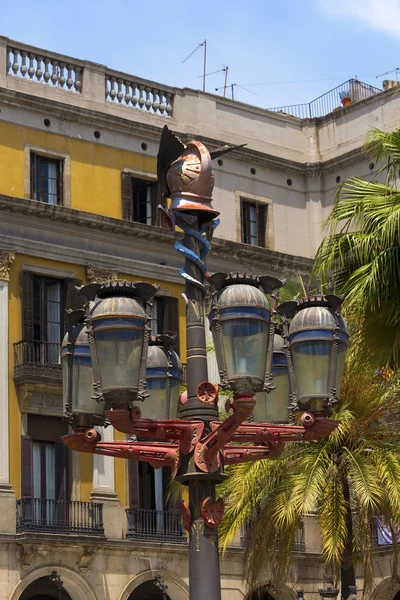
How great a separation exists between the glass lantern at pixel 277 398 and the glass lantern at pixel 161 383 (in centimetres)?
71

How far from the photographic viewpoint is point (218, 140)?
125 feet

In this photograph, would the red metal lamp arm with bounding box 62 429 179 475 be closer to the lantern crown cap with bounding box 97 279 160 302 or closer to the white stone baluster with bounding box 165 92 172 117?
the lantern crown cap with bounding box 97 279 160 302

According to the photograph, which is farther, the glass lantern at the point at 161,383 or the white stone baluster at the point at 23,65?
the white stone baluster at the point at 23,65

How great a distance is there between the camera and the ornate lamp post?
33.2 feet

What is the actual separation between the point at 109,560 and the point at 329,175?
1323 cm

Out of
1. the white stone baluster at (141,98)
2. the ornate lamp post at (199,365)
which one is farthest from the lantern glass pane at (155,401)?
the white stone baluster at (141,98)

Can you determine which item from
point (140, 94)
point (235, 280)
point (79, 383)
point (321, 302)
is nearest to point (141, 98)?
point (140, 94)

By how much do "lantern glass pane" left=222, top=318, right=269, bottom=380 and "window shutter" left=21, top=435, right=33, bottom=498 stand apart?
22939 millimetres

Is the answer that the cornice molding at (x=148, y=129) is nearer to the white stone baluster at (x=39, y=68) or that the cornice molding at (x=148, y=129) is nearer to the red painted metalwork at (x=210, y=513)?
the white stone baluster at (x=39, y=68)

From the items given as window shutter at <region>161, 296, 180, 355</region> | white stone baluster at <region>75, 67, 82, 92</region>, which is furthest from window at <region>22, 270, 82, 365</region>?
white stone baluster at <region>75, 67, 82, 92</region>

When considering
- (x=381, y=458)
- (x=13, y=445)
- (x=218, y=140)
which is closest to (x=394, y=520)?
(x=381, y=458)

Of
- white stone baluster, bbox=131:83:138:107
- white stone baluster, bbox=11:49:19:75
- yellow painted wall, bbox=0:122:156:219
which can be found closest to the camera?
yellow painted wall, bbox=0:122:156:219

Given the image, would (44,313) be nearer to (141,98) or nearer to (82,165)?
(82,165)

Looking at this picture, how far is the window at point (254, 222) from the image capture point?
128ft
